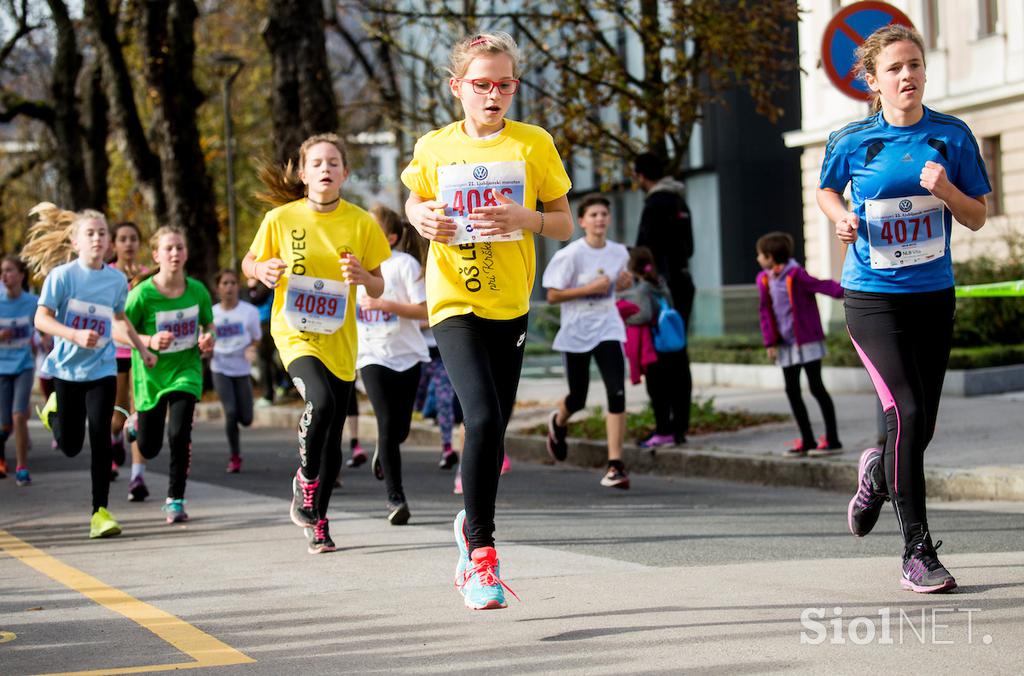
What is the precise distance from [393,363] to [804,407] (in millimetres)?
3410

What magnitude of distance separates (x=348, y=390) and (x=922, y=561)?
10.4ft

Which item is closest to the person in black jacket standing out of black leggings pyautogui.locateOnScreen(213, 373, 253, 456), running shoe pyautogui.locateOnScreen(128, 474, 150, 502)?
black leggings pyautogui.locateOnScreen(213, 373, 253, 456)

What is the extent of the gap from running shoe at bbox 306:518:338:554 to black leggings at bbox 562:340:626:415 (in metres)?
3.04

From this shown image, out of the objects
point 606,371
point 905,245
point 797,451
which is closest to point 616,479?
point 606,371

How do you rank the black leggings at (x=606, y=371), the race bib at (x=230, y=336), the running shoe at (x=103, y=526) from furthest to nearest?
the race bib at (x=230, y=336) < the black leggings at (x=606, y=371) < the running shoe at (x=103, y=526)

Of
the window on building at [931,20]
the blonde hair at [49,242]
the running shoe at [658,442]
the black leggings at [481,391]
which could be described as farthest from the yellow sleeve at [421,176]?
the window on building at [931,20]

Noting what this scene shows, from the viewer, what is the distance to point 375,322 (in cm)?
944

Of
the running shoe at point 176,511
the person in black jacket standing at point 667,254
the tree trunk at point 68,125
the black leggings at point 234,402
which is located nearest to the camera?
the running shoe at point 176,511

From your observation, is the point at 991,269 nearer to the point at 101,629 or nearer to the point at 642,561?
the point at 642,561

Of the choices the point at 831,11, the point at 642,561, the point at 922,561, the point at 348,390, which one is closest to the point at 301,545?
the point at 348,390

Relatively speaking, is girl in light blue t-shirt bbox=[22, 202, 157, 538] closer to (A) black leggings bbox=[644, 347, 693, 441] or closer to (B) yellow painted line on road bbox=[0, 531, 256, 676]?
(B) yellow painted line on road bbox=[0, 531, 256, 676]

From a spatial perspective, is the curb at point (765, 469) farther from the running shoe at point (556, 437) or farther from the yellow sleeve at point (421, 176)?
the yellow sleeve at point (421, 176)

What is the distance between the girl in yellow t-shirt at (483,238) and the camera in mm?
5559

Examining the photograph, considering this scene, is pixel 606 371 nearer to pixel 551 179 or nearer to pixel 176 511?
pixel 176 511
